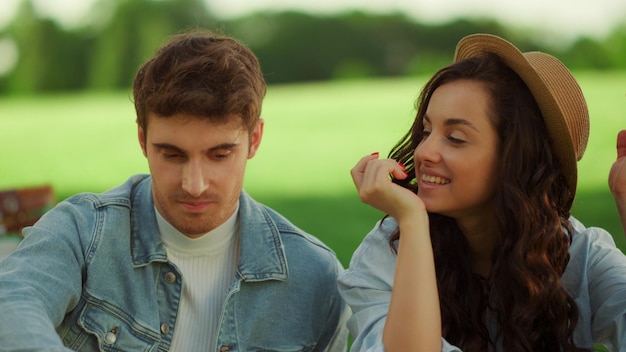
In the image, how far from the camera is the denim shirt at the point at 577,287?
2.82 meters

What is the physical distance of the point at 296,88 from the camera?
18578mm

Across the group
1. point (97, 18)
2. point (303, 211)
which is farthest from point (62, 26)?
point (303, 211)

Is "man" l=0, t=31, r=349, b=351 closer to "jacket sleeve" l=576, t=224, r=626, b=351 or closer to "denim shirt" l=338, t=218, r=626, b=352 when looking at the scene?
"denim shirt" l=338, t=218, r=626, b=352

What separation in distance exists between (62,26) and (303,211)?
16.7m

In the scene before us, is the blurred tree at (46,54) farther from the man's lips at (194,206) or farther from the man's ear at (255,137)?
the man's lips at (194,206)

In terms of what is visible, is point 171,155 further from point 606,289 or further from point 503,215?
point 606,289

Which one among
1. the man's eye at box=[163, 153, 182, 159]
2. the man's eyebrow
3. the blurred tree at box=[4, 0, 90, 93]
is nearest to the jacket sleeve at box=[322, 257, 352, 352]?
the man's eyebrow

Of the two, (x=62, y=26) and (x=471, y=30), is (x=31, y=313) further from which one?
(x=62, y=26)

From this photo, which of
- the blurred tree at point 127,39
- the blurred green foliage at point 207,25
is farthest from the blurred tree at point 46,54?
the blurred tree at point 127,39

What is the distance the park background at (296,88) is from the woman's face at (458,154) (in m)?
1.17

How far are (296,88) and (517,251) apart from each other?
1588 cm

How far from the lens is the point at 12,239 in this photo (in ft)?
14.5

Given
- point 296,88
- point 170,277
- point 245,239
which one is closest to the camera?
point 170,277

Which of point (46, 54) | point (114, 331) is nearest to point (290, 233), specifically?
point (114, 331)
